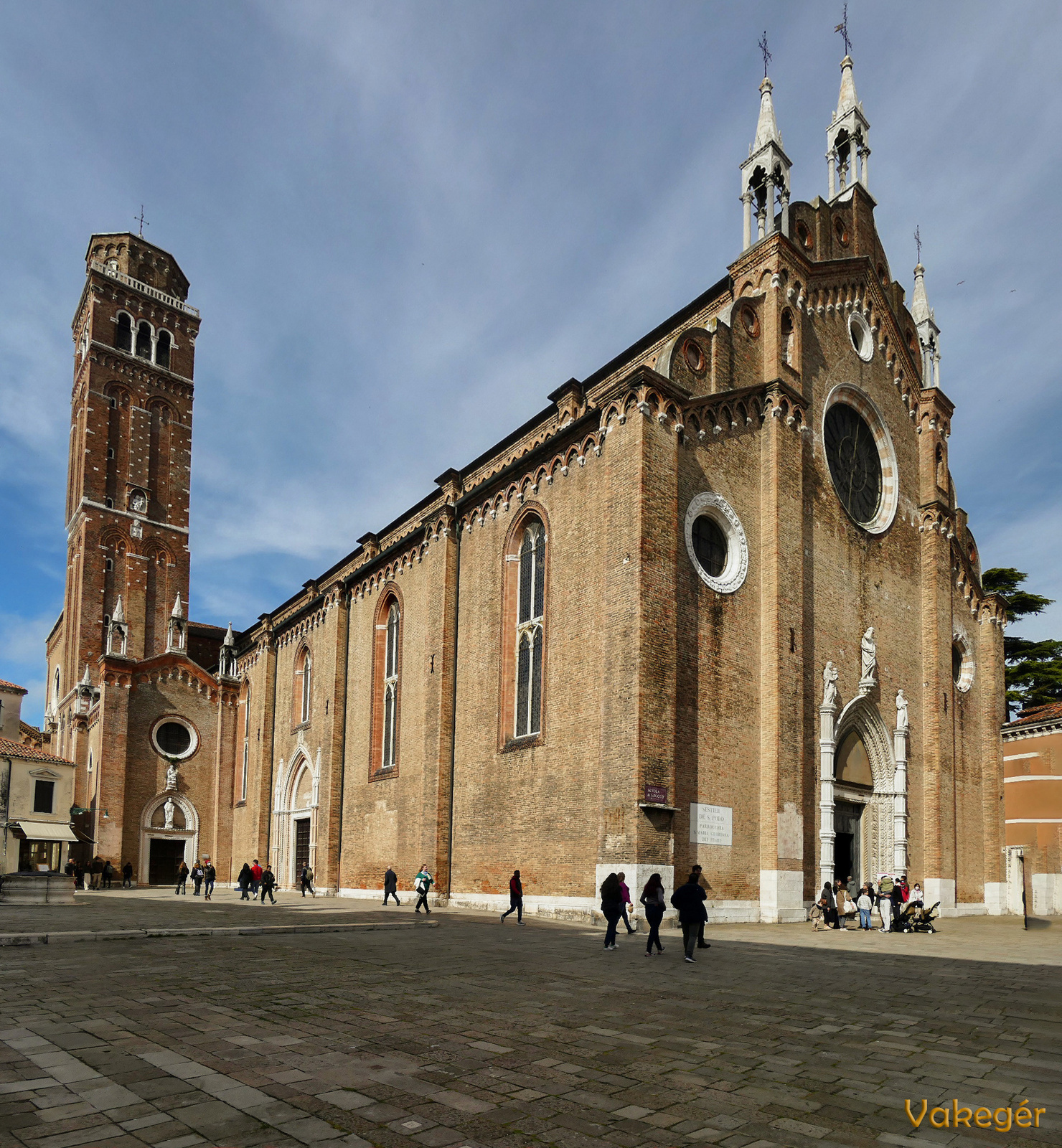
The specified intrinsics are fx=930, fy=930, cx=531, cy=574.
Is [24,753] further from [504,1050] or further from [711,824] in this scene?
[504,1050]

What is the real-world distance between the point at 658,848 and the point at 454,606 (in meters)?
10.8

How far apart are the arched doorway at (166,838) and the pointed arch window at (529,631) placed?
24.4 m

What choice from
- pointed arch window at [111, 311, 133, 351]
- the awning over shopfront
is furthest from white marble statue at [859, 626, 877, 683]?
pointed arch window at [111, 311, 133, 351]

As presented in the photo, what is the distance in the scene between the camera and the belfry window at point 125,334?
172 feet

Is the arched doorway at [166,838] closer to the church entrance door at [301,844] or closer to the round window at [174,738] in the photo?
the round window at [174,738]

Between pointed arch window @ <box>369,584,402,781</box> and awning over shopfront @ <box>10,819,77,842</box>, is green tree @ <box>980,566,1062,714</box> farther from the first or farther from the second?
awning over shopfront @ <box>10,819,77,842</box>

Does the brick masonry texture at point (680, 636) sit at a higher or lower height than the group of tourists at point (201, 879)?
higher

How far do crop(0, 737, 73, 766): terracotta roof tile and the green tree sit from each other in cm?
4205

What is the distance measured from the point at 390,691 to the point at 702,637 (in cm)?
1346

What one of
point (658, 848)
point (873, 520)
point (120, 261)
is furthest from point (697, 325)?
point (120, 261)

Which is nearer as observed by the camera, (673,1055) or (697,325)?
(673,1055)

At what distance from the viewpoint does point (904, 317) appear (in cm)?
2952

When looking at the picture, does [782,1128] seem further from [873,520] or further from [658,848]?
[873,520]

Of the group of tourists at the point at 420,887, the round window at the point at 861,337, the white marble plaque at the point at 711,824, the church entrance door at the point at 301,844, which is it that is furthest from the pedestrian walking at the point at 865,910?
the church entrance door at the point at 301,844
